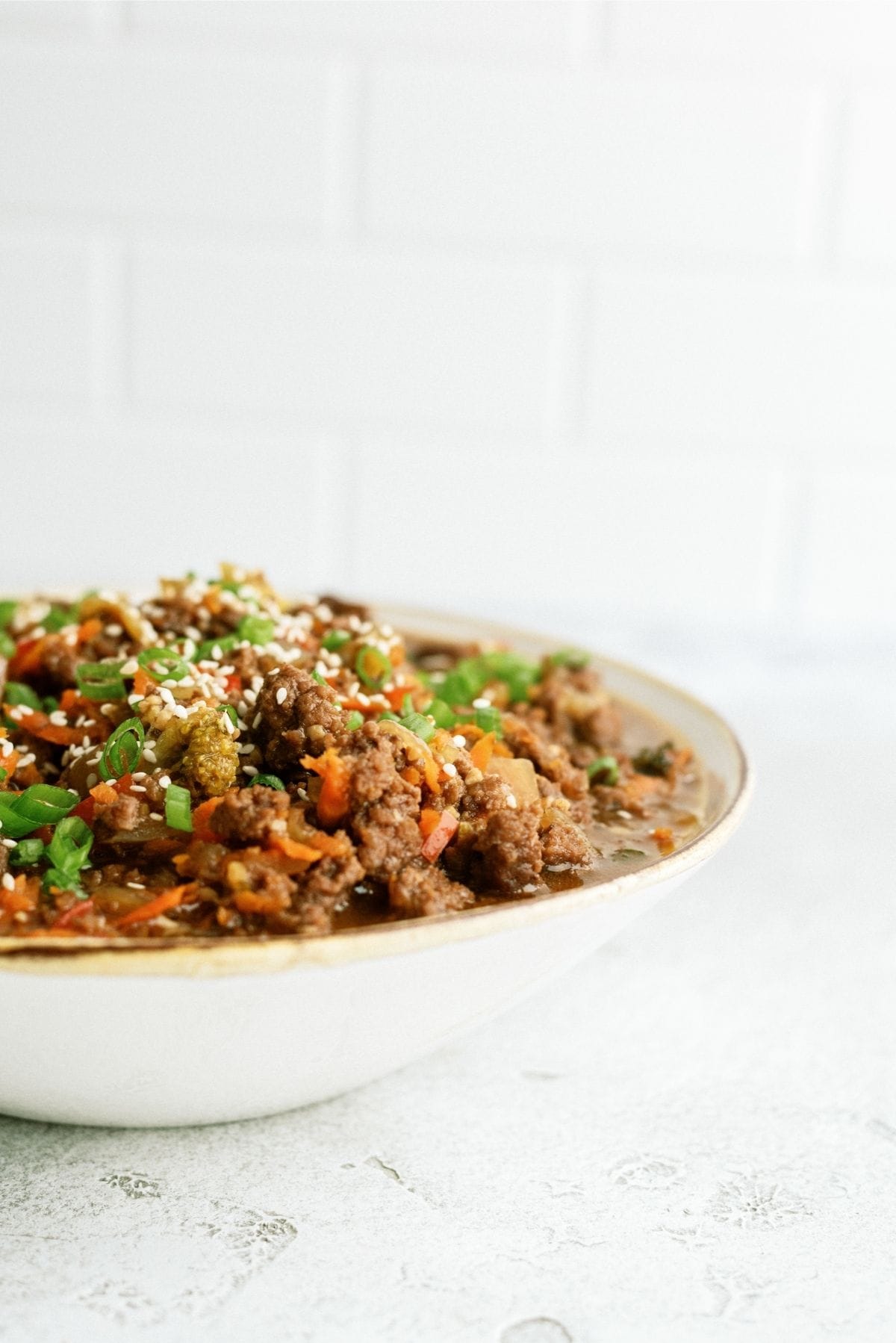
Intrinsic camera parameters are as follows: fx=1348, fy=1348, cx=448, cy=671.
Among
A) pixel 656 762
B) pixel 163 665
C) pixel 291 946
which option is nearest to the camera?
pixel 291 946

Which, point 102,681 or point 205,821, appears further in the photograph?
point 102,681

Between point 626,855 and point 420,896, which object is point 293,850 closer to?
point 420,896

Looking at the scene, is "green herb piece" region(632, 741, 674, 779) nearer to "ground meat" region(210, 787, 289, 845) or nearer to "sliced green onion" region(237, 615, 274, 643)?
"sliced green onion" region(237, 615, 274, 643)

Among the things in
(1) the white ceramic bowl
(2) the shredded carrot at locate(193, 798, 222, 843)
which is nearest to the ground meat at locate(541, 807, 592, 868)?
(1) the white ceramic bowl

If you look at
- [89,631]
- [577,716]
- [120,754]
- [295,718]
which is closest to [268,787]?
→ [295,718]

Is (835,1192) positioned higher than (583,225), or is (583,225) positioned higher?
(583,225)

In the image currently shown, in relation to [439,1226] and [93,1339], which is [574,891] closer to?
[439,1226]

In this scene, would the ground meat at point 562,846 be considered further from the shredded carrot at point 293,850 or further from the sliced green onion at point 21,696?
the sliced green onion at point 21,696

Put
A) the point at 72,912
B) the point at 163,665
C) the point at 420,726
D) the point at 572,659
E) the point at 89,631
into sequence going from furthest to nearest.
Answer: the point at 572,659, the point at 89,631, the point at 163,665, the point at 420,726, the point at 72,912

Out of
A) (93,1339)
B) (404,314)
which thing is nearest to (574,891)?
(93,1339)
